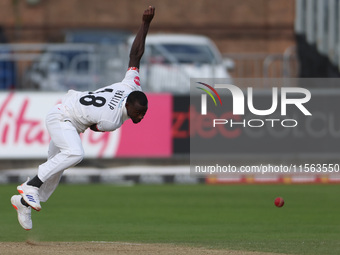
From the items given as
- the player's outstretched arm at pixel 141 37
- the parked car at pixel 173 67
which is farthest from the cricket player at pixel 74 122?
the parked car at pixel 173 67

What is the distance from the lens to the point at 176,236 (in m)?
11.5

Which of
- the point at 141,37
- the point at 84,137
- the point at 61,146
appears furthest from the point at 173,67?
the point at 61,146

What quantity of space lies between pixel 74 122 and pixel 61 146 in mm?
328

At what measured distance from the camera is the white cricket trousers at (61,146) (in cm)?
995

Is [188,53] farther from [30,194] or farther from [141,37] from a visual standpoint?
[30,194]

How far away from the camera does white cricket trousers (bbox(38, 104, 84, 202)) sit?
9.95 m

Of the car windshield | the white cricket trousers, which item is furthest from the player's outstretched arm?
the car windshield

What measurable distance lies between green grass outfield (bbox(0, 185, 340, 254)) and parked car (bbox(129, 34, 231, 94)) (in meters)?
2.55

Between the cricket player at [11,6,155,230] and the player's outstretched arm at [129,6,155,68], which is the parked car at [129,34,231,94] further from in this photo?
the cricket player at [11,6,155,230]

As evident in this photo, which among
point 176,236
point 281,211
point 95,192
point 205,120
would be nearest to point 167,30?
point 205,120

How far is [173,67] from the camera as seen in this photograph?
20188 millimetres

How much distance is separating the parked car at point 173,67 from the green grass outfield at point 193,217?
2.55 metres

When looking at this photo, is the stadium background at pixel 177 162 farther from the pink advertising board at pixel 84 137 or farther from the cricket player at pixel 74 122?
the cricket player at pixel 74 122

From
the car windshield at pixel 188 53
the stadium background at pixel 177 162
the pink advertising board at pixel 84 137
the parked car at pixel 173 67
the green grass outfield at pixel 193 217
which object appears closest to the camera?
the green grass outfield at pixel 193 217
